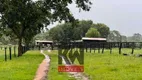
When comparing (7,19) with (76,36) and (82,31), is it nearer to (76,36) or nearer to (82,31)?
(76,36)

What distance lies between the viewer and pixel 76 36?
140 metres

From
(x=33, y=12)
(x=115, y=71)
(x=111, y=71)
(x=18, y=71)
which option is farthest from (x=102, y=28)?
(x=115, y=71)

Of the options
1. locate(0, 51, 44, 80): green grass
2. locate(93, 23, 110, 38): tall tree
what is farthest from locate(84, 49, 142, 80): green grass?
locate(93, 23, 110, 38): tall tree

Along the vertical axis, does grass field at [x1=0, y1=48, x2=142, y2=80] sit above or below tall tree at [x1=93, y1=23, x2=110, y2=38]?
below

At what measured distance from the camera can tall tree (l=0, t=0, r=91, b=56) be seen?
44469mm

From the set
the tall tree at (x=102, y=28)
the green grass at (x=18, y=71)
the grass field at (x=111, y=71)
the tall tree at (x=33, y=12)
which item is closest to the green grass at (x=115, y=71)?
the grass field at (x=111, y=71)

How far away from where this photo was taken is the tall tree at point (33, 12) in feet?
146

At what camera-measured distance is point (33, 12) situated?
153 ft

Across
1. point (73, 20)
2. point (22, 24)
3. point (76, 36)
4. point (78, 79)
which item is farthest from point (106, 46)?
point (76, 36)

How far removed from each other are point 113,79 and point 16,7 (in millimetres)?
30802

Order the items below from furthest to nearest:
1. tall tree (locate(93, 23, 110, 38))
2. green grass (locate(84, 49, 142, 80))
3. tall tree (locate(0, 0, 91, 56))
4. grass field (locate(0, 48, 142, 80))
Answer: tall tree (locate(93, 23, 110, 38))
tall tree (locate(0, 0, 91, 56))
grass field (locate(0, 48, 142, 80))
green grass (locate(84, 49, 142, 80))

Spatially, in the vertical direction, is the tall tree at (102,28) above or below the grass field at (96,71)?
above

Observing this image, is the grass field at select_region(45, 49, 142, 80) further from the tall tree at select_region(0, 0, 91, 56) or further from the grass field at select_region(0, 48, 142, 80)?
the tall tree at select_region(0, 0, 91, 56)

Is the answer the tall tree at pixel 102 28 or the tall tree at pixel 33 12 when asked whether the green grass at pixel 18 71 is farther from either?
the tall tree at pixel 102 28
